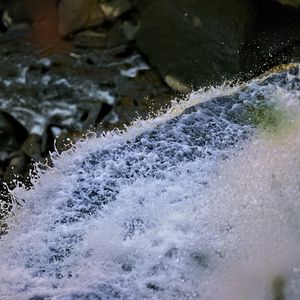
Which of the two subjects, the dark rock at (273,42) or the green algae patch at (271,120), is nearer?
the green algae patch at (271,120)

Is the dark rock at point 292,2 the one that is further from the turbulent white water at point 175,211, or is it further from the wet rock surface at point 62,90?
the wet rock surface at point 62,90

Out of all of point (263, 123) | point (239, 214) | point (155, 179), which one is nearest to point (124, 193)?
point (155, 179)

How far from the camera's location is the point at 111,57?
15.7ft

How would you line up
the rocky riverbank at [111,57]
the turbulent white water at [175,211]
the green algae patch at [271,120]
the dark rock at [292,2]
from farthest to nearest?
the rocky riverbank at [111,57]
the dark rock at [292,2]
the green algae patch at [271,120]
the turbulent white water at [175,211]

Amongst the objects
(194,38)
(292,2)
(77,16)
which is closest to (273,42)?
(292,2)

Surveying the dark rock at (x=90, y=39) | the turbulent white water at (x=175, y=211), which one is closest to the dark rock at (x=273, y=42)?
the turbulent white water at (x=175, y=211)

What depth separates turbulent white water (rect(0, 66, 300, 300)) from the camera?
288cm

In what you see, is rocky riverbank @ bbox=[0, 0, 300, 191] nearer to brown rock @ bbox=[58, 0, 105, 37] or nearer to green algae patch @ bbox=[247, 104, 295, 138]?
Answer: brown rock @ bbox=[58, 0, 105, 37]

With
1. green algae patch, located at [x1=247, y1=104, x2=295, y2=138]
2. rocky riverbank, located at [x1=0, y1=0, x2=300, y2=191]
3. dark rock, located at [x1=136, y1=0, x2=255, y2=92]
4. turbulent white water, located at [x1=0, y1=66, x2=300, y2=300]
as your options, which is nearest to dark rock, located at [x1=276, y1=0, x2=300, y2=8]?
rocky riverbank, located at [x1=0, y1=0, x2=300, y2=191]

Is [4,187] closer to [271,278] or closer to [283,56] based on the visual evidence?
[271,278]

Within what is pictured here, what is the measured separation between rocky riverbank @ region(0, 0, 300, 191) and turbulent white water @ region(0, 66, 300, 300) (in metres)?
0.25

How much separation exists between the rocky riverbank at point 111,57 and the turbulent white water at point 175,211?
0.25 meters

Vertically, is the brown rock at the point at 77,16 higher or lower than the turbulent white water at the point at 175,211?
higher

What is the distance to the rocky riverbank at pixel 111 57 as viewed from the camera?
4301 mm
